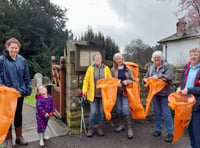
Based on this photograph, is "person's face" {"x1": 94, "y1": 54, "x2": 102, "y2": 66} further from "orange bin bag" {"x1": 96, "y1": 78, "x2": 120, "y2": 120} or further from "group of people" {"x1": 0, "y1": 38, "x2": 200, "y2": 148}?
"orange bin bag" {"x1": 96, "y1": 78, "x2": 120, "y2": 120}

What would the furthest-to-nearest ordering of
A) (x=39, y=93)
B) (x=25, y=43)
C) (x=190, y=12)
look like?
(x=25, y=43)
(x=190, y=12)
(x=39, y=93)

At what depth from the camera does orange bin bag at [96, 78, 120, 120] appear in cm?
360

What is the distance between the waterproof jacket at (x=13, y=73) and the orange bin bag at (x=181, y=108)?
2.77m

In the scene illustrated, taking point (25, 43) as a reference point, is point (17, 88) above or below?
below

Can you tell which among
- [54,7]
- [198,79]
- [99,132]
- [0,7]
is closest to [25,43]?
[0,7]

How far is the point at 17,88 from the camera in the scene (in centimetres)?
312

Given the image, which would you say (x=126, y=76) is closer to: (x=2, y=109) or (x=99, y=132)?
(x=99, y=132)

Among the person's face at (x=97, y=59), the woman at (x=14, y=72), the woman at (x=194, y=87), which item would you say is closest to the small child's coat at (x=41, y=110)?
the woman at (x=14, y=72)

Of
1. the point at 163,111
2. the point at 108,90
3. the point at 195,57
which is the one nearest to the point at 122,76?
the point at 108,90

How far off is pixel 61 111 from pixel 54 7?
23.0 meters

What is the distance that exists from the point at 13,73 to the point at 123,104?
2404mm

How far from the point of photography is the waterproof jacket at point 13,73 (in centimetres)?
304

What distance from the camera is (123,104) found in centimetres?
386

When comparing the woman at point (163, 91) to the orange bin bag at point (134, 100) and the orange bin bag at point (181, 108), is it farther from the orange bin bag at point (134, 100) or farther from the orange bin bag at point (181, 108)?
the orange bin bag at point (181, 108)
